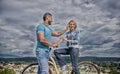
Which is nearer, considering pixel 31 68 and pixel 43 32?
pixel 43 32

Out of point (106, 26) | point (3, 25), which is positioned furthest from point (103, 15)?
point (3, 25)

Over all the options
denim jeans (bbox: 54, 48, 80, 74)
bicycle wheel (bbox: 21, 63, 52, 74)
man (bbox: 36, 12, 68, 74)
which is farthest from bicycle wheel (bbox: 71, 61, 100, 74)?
man (bbox: 36, 12, 68, 74)

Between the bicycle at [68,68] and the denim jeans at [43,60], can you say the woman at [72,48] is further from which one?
the denim jeans at [43,60]

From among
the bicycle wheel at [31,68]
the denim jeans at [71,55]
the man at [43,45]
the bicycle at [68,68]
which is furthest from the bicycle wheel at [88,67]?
the man at [43,45]

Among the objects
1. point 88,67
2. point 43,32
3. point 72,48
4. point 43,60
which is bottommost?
point 88,67

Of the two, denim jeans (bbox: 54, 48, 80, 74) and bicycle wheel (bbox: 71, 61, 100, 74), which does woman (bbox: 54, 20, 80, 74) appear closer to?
denim jeans (bbox: 54, 48, 80, 74)

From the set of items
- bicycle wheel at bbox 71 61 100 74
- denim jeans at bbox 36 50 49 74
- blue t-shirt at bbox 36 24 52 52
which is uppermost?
blue t-shirt at bbox 36 24 52 52

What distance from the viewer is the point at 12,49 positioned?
563cm

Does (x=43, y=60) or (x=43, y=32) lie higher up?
(x=43, y=32)

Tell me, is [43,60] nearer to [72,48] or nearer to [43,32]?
[43,32]

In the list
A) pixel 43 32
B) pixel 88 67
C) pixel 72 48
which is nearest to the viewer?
pixel 43 32

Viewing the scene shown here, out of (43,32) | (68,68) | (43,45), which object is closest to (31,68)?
(68,68)

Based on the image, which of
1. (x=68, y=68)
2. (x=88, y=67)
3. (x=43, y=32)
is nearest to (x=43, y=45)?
(x=43, y=32)

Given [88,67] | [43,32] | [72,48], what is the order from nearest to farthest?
1. [43,32]
2. [72,48]
3. [88,67]
